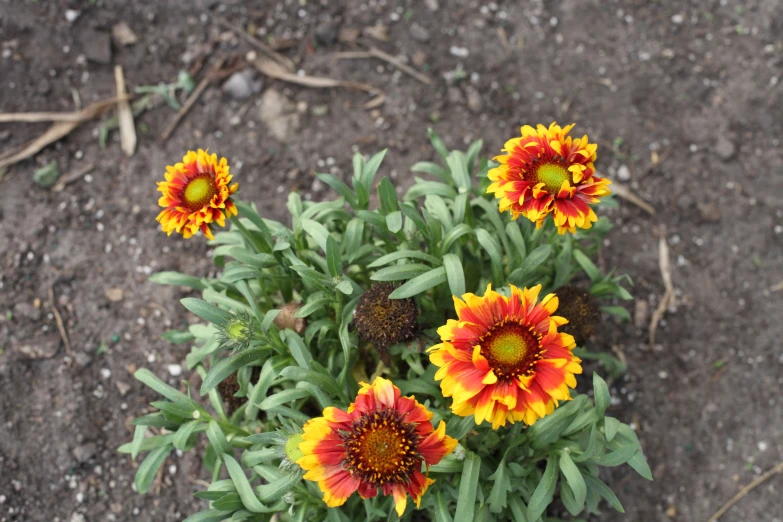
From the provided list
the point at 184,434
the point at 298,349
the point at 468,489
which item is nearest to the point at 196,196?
the point at 298,349

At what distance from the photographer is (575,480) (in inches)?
88.3

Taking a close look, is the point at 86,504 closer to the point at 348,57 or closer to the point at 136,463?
the point at 136,463

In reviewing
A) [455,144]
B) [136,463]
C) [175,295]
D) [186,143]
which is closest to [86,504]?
[136,463]

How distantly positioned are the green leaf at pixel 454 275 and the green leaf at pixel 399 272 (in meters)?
0.10

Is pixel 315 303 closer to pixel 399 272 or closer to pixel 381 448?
pixel 399 272

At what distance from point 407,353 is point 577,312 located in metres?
0.74

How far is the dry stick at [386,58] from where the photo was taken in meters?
3.91

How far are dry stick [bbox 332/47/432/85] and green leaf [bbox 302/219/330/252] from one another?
5.51ft

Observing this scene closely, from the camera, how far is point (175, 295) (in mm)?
3488

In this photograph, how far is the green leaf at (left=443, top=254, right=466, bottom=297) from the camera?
93.3 inches

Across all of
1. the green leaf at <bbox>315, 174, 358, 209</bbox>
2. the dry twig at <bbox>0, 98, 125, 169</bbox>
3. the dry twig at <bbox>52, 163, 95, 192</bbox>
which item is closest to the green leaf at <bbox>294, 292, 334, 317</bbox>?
the green leaf at <bbox>315, 174, 358, 209</bbox>

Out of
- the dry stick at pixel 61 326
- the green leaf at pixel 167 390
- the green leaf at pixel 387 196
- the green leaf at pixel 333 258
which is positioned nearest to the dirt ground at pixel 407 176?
the dry stick at pixel 61 326

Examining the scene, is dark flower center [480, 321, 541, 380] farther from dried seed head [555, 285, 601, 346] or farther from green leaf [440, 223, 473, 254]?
dried seed head [555, 285, 601, 346]

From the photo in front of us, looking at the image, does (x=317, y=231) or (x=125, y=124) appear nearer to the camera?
(x=317, y=231)
